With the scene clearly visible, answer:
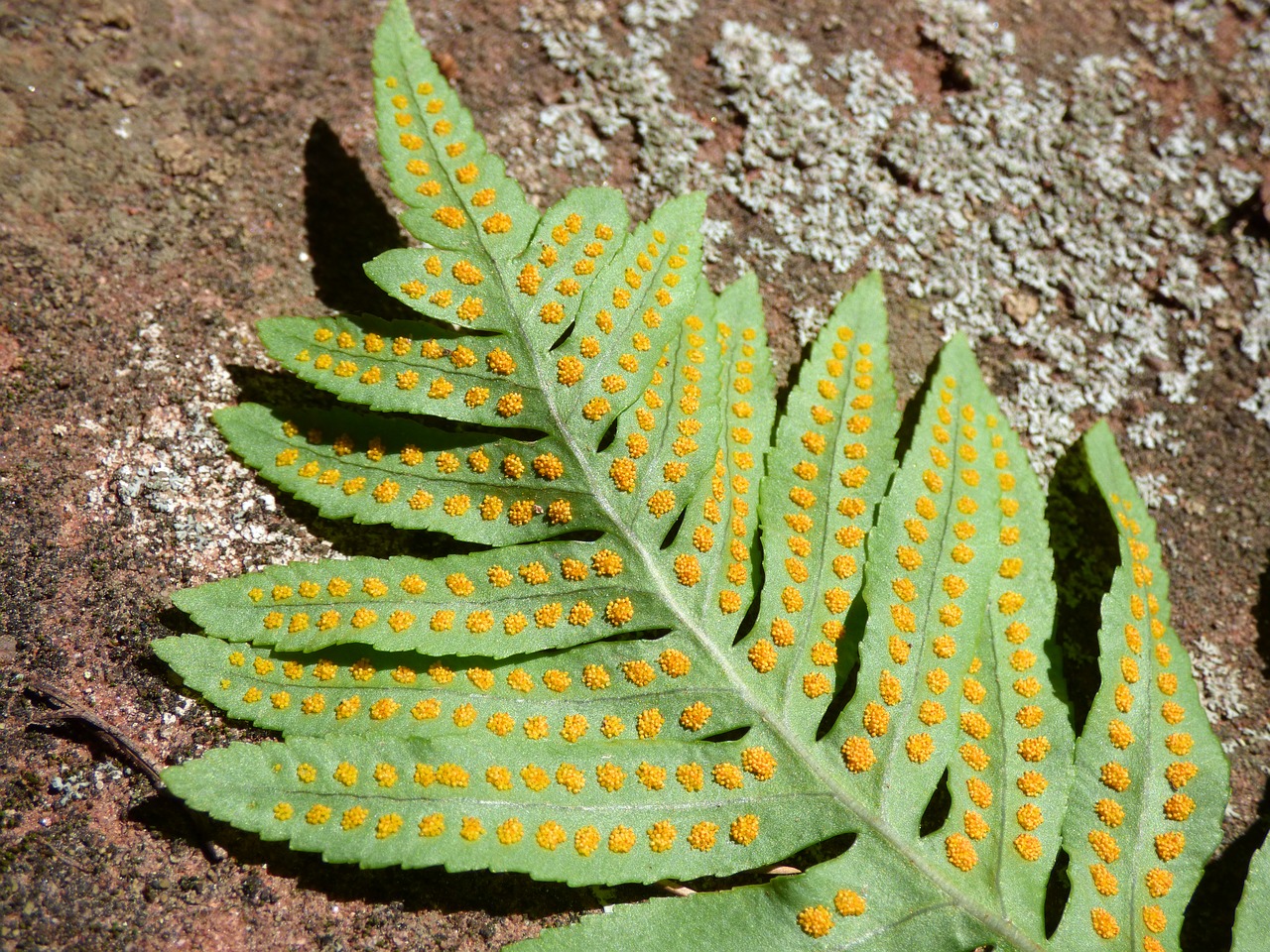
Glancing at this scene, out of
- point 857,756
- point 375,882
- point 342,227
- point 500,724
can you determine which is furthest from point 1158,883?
point 342,227

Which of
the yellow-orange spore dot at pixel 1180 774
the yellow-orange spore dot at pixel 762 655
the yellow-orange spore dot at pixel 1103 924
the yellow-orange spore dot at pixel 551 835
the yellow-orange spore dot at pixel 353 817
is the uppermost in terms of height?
the yellow-orange spore dot at pixel 1180 774

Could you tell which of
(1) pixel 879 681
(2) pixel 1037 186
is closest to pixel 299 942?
(1) pixel 879 681

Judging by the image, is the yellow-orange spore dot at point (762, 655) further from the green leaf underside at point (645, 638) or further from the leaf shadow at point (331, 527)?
the leaf shadow at point (331, 527)

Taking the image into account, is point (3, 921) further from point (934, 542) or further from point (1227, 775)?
point (1227, 775)

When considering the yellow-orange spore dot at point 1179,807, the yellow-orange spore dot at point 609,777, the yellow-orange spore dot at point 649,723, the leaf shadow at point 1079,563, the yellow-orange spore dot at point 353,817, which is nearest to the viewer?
the yellow-orange spore dot at point 353,817

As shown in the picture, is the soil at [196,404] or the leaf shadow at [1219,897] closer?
the soil at [196,404]

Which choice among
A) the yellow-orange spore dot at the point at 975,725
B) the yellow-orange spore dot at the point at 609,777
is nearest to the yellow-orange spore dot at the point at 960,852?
the yellow-orange spore dot at the point at 975,725

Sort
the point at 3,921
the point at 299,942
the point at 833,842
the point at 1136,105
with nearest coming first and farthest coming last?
1. the point at 3,921
2. the point at 299,942
3. the point at 833,842
4. the point at 1136,105
